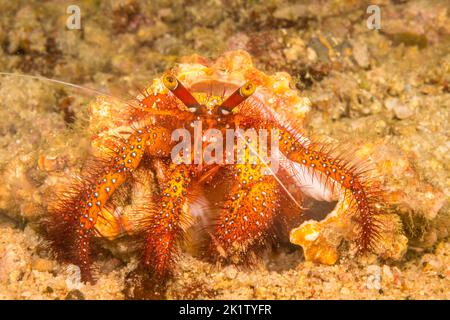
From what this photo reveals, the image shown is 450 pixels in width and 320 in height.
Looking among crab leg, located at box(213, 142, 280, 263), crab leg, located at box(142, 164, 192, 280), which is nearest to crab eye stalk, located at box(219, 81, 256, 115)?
crab leg, located at box(213, 142, 280, 263)

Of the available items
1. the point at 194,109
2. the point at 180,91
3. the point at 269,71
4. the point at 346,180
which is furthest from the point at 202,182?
the point at 269,71

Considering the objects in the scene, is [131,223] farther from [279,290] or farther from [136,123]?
[279,290]

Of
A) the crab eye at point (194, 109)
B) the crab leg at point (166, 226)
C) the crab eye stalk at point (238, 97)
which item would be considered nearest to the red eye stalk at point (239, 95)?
the crab eye stalk at point (238, 97)

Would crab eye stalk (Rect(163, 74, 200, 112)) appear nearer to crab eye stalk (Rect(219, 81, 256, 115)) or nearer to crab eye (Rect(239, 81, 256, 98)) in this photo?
crab eye stalk (Rect(219, 81, 256, 115))

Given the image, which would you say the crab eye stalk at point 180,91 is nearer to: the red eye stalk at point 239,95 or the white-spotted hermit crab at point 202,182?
the white-spotted hermit crab at point 202,182
